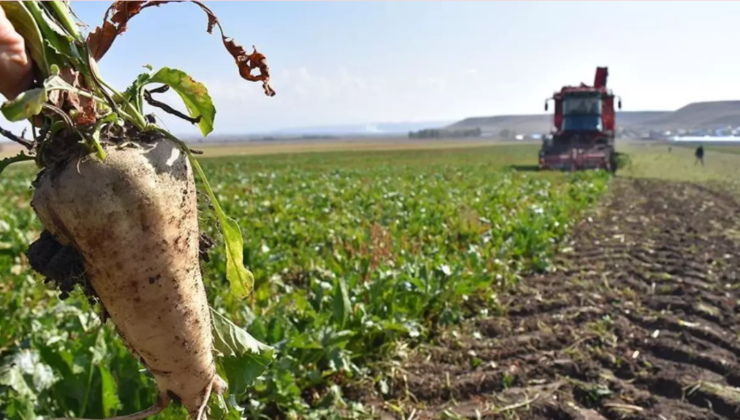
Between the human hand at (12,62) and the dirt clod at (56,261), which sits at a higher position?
the human hand at (12,62)

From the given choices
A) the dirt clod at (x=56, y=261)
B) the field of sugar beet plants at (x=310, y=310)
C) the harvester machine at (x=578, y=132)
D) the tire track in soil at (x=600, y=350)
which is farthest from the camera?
Answer: the harvester machine at (x=578, y=132)

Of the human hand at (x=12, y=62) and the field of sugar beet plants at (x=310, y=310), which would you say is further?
the field of sugar beet plants at (x=310, y=310)

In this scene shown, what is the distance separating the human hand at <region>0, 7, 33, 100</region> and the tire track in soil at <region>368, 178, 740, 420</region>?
2371 millimetres

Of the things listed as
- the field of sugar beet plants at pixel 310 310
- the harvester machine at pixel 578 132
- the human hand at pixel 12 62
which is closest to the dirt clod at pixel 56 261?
the field of sugar beet plants at pixel 310 310

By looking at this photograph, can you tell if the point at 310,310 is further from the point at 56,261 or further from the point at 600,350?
the point at 56,261

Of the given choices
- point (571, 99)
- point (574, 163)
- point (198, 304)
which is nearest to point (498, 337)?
point (198, 304)

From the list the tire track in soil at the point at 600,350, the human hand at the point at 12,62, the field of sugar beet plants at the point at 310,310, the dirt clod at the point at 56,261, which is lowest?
the tire track in soil at the point at 600,350

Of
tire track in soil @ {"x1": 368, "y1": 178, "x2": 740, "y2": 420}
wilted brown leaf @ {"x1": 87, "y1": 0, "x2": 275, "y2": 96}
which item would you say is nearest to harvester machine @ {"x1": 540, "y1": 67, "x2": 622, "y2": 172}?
tire track in soil @ {"x1": 368, "y1": 178, "x2": 740, "y2": 420}

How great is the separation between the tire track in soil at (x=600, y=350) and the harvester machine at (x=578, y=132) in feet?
40.6

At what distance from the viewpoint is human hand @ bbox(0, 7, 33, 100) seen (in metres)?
1.16

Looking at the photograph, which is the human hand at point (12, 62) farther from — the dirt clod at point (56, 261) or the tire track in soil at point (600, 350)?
the tire track in soil at point (600, 350)

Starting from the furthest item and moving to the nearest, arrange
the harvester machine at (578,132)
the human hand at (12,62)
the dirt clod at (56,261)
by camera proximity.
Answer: the harvester machine at (578,132)
the dirt clod at (56,261)
the human hand at (12,62)

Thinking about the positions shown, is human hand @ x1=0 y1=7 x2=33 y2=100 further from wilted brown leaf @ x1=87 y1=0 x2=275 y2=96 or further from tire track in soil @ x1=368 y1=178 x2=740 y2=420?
tire track in soil @ x1=368 y1=178 x2=740 y2=420

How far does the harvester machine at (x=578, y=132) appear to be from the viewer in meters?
18.3
